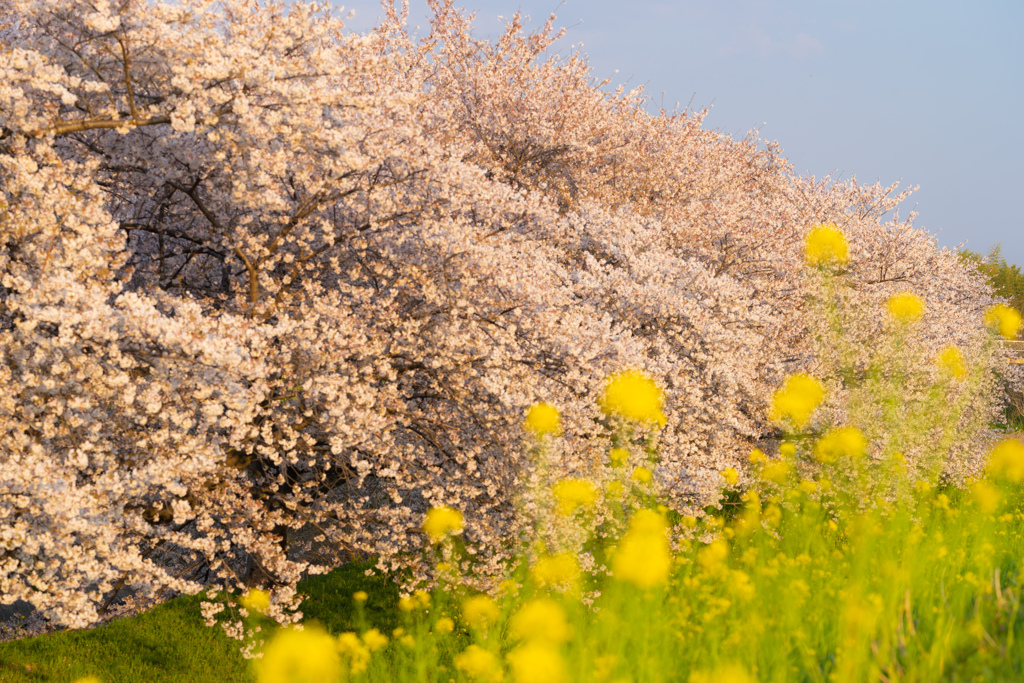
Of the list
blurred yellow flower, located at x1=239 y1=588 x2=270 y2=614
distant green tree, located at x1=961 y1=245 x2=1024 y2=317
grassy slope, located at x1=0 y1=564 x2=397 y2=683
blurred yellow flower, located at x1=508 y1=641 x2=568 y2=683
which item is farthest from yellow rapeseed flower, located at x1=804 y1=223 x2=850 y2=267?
distant green tree, located at x1=961 y1=245 x2=1024 y2=317

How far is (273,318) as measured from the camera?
8.88 metres

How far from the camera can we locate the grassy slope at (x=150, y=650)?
8.26 m

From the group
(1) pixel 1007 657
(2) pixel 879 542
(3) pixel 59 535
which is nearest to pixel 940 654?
(1) pixel 1007 657

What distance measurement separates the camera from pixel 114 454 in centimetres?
700

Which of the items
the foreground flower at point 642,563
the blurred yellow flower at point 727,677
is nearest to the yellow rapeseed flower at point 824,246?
the foreground flower at point 642,563

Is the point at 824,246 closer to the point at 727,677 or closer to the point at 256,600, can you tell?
the point at 727,677

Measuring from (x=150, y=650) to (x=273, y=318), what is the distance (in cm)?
440

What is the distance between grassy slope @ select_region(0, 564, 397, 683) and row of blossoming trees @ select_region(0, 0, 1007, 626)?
0.71 metres

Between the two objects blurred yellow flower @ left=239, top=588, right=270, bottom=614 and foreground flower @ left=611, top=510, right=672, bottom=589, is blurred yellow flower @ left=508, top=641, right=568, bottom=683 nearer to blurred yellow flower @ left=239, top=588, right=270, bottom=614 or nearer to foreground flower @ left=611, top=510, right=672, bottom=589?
foreground flower @ left=611, top=510, right=672, bottom=589

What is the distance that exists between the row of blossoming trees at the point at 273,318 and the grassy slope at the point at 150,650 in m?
0.71

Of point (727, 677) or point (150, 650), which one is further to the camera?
point (150, 650)

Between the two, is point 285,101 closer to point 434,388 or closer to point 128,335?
point 128,335

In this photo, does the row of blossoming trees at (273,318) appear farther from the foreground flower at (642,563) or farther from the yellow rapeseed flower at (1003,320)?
the foreground flower at (642,563)

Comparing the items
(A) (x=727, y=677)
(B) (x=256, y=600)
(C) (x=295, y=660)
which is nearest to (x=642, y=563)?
(A) (x=727, y=677)
